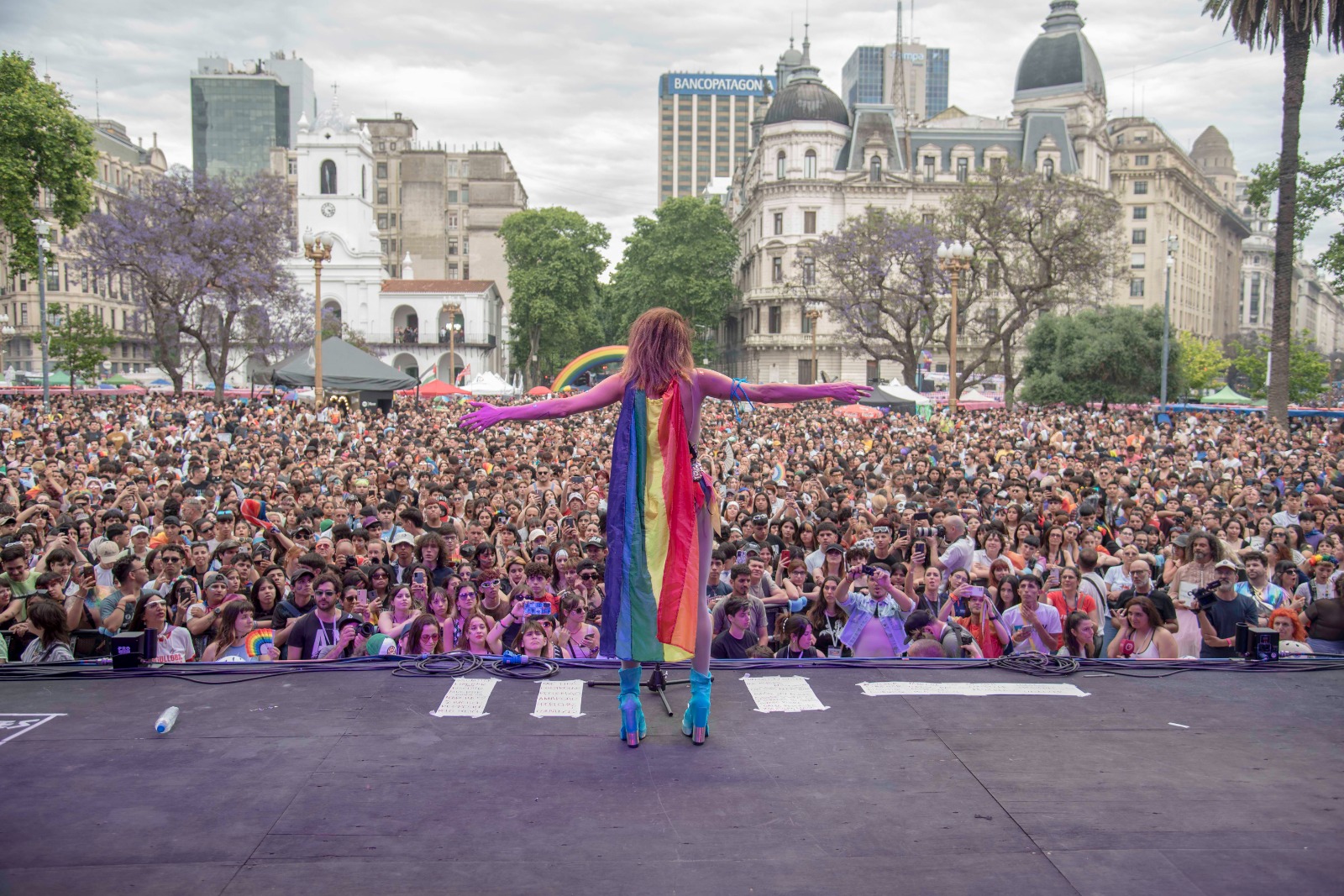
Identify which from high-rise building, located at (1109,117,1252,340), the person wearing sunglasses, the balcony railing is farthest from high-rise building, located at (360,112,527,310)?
the person wearing sunglasses

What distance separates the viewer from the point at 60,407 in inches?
1067

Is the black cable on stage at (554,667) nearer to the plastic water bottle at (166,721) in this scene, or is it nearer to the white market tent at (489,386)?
the plastic water bottle at (166,721)

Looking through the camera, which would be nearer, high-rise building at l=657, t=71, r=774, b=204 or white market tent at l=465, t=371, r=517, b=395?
white market tent at l=465, t=371, r=517, b=395

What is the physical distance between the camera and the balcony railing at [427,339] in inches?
2606

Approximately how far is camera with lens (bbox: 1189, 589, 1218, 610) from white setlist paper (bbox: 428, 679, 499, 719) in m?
4.78

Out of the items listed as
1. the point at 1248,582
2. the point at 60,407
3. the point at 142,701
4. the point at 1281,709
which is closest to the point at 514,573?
the point at 142,701

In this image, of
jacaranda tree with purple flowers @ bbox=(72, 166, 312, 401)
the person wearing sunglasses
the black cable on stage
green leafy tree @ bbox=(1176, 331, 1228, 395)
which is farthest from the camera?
green leafy tree @ bbox=(1176, 331, 1228, 395)

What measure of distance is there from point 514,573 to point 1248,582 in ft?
18.5

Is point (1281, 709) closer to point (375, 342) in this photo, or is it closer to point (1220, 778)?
point (1220, 778)

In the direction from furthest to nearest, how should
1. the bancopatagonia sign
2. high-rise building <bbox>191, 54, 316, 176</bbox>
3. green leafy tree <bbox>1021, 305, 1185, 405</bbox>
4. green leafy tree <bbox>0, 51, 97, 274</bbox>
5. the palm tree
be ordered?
the bancopatagonia sign, high-rise building <bbox>191, 54, 316, 176</bbox>, green leafy tree <bbox>1021, 305, 1185, 405</bbox>, green leafy tree <bbox>0, 51, 97, 274</bbox>, the palm tree

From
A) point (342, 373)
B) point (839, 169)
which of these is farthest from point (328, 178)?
point (342, 373)

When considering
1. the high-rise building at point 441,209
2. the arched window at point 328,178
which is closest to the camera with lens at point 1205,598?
the arched window at point 328,178

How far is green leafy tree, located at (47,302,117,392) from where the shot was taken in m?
42.1

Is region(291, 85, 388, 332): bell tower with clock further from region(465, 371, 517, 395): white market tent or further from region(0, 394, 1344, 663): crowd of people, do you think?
region(0, 394, 1344, 663): crowd of people
